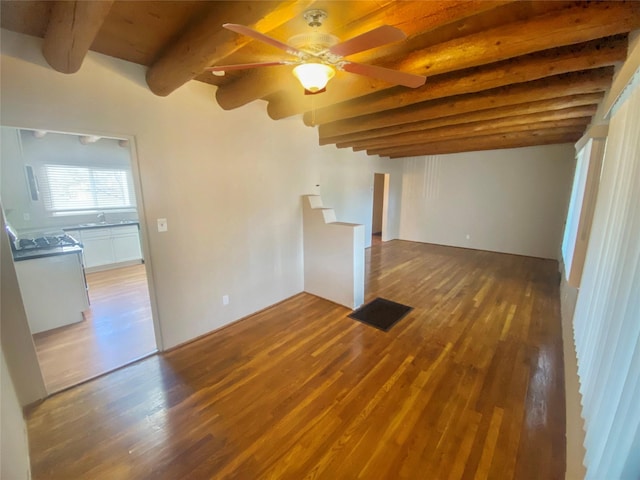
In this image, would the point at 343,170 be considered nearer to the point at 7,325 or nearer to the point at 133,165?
the point at 133,165

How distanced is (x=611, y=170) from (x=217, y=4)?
2.55m

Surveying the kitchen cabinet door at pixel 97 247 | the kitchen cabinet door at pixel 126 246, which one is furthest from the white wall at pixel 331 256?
the kitchen cabinet door at pixel 97 247

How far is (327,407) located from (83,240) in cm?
549

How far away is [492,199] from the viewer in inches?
246

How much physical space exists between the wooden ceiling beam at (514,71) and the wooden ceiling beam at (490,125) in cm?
163

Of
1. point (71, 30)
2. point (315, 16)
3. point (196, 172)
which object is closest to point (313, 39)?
point (315, 16)

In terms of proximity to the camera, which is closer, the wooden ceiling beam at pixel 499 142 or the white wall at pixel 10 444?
the white wall at pixel 10 444

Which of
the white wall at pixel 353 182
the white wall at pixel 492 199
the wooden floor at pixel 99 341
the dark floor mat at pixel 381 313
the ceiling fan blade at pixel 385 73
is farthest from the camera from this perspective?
the white wall at pixel 492 199

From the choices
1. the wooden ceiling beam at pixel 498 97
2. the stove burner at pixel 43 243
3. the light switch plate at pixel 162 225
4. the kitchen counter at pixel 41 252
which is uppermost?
the wooden ceiling beam at pixel 498 97

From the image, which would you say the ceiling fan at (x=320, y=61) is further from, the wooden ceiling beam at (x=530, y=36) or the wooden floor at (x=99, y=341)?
the wooden floor at (x=99, y=341)

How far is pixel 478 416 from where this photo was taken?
73.7 inches

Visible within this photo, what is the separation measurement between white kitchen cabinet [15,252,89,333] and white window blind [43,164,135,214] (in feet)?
8.58

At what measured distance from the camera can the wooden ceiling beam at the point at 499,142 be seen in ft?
14.8

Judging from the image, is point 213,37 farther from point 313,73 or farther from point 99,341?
point 99,341
